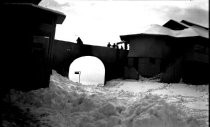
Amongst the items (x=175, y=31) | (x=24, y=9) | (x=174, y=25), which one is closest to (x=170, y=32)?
(x=175, y=31)

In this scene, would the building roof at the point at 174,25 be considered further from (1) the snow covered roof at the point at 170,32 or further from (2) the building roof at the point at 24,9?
(2) the building roof at the point at 24,9

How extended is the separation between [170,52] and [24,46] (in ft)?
49.6

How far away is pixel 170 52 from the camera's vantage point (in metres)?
22.3

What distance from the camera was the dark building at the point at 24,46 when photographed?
1008 cm

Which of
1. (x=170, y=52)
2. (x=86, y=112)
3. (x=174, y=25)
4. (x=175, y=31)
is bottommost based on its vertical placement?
(x=86, y=112)

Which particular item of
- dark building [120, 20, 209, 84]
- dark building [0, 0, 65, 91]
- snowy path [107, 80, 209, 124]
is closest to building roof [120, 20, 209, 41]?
dark building [120, 20, 209, 84]

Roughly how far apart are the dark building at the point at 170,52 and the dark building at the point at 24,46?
11.2 meters

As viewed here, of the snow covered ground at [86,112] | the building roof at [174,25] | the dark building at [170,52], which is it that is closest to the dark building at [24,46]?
the snow covered ground at [86,112]

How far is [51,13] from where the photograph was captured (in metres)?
11.4

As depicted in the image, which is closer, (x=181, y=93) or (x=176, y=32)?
(x=181, y=93)

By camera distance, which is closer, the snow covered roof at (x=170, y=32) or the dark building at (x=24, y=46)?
the dark building at (x=24, y=46)

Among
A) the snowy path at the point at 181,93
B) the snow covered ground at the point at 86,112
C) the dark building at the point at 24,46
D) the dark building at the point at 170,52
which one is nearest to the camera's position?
the snow covered ground at the point at 86,112

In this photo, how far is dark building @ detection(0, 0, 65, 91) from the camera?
1008 centimetres

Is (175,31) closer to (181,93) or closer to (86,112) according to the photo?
(181,93)
